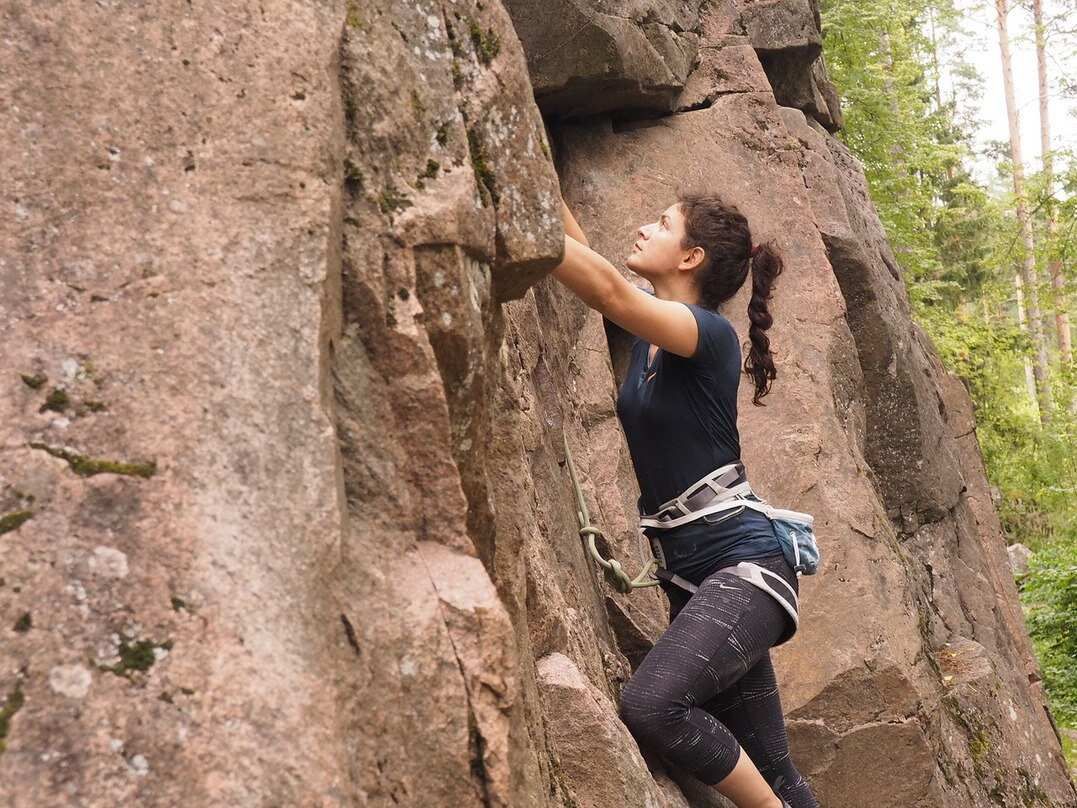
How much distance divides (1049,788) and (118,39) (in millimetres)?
7417

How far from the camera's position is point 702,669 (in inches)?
155

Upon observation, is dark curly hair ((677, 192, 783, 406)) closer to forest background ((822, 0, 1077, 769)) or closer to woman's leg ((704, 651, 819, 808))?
woman's leg ((704, 651, 819, 808))

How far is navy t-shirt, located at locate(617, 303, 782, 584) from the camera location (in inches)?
165

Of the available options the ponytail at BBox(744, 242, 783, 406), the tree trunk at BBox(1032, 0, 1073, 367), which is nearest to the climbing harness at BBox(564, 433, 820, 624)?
the ponytail at BBox(744, 242, 783, 406)

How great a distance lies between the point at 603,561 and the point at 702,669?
31.2 inches

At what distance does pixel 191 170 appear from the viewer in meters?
2.37

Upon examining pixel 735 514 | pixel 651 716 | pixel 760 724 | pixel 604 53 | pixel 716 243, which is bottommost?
pixel 760 724

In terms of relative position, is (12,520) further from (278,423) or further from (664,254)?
(664,254)

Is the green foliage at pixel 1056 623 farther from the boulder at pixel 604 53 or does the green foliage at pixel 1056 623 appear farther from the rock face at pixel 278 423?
the rock face at pixel 278 423

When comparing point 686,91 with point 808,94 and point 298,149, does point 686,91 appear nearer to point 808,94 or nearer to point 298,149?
point 808,94

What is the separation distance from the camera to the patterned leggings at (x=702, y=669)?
12.9ft

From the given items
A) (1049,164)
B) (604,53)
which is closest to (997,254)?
(1049,164)

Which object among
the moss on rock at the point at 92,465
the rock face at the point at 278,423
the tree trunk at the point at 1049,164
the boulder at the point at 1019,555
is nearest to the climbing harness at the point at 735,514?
the rock face at the point at 278,423

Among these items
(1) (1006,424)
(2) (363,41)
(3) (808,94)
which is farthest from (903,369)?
(1) (1006,424)
